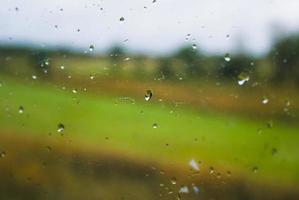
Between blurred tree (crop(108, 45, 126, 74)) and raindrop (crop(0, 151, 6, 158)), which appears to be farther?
raindrop (crop(0, 151, 6, 158))

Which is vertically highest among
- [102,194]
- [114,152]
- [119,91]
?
[119,91]

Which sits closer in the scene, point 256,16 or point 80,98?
point 80,98

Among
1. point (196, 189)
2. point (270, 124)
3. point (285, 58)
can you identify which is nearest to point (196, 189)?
point (196, 189)

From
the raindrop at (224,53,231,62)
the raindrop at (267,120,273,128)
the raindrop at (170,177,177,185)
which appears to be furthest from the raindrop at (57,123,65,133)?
the raindrop at (267,120,273,128)

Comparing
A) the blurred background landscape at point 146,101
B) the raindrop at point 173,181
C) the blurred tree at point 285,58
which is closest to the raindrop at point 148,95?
the blurred background landscape at point 146,101

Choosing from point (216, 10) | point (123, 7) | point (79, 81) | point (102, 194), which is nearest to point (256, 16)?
point (216, 10)

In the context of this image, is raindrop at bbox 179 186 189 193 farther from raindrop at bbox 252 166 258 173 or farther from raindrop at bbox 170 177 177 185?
raindrop at bbox 252 166 258 173

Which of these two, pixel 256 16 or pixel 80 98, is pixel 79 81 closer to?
pixel 80 98
